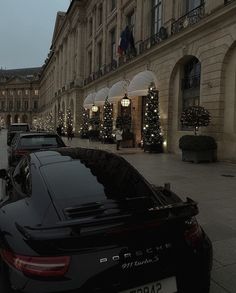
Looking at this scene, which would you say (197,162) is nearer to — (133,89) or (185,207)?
(133,89)

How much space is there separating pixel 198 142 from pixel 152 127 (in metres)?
6.19

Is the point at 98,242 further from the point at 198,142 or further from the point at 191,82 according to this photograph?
the point at 191,82

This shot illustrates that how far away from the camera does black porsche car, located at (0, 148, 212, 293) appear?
2.64m

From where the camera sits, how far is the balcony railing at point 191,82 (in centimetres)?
→ 1866

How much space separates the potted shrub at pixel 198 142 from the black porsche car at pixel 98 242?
38.5 feet

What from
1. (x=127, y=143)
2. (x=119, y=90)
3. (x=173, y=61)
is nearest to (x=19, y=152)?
(x=173, y=61)

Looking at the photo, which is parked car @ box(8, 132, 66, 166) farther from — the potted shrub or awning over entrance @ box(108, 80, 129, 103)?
awning over entrance @ box(108, 80, 129, 103)

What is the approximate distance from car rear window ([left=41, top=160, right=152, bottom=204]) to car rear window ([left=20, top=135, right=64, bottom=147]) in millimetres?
6967

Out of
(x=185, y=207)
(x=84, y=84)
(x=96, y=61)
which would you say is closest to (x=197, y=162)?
(x=185, y=207)

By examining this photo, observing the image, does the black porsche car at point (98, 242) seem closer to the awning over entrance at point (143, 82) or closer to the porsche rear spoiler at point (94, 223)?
the porsche rear spoiler at point (94, 223)

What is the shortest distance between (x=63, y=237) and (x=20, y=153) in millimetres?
8206

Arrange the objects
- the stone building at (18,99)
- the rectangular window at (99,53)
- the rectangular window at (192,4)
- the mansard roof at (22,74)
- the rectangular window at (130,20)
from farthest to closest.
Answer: the mansard roof at (22,74), the stone building at (18,99), the rectangular window at (99,53), the rectangular window at (130,20), the rectangular window at (192,4)

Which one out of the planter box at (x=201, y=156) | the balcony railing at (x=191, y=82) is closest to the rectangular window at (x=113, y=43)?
the balcony railing at (x=191, y=82)

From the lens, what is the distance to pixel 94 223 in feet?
9.21
